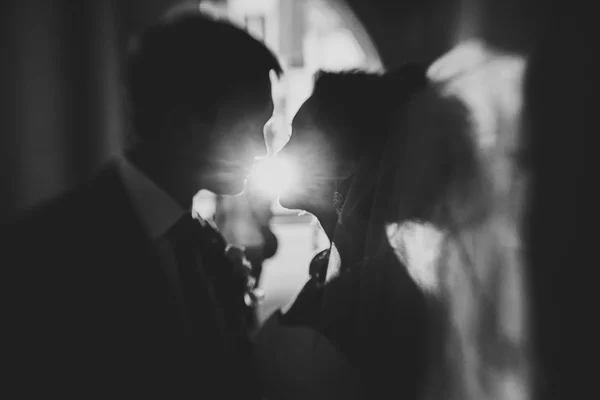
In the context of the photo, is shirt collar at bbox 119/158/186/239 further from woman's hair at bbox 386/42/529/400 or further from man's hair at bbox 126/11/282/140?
Result: woman's hair at bbox 386/42/529/400

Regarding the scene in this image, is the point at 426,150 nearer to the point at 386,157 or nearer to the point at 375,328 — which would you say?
the point at 386,157

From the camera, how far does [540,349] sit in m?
0.30

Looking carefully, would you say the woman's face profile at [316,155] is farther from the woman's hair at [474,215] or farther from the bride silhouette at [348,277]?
the woman's hair at [474,215]

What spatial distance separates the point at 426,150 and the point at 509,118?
0.17 metres

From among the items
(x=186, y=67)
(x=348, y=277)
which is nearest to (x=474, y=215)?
(x=348, y=277)

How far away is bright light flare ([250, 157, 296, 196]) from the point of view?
2.43ft

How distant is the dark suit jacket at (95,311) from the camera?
1.54ft

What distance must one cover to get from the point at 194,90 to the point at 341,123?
0.30m

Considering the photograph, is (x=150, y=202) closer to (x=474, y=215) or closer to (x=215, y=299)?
(x=215, y=299)

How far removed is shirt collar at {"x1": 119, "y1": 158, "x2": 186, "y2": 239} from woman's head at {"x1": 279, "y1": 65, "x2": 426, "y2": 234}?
9.9 inches

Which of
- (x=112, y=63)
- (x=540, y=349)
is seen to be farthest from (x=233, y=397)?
(x=112, y=63)

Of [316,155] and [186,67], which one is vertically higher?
[186,67]

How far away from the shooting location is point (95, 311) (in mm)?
496

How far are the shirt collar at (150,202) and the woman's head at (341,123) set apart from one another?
251 millimetres
